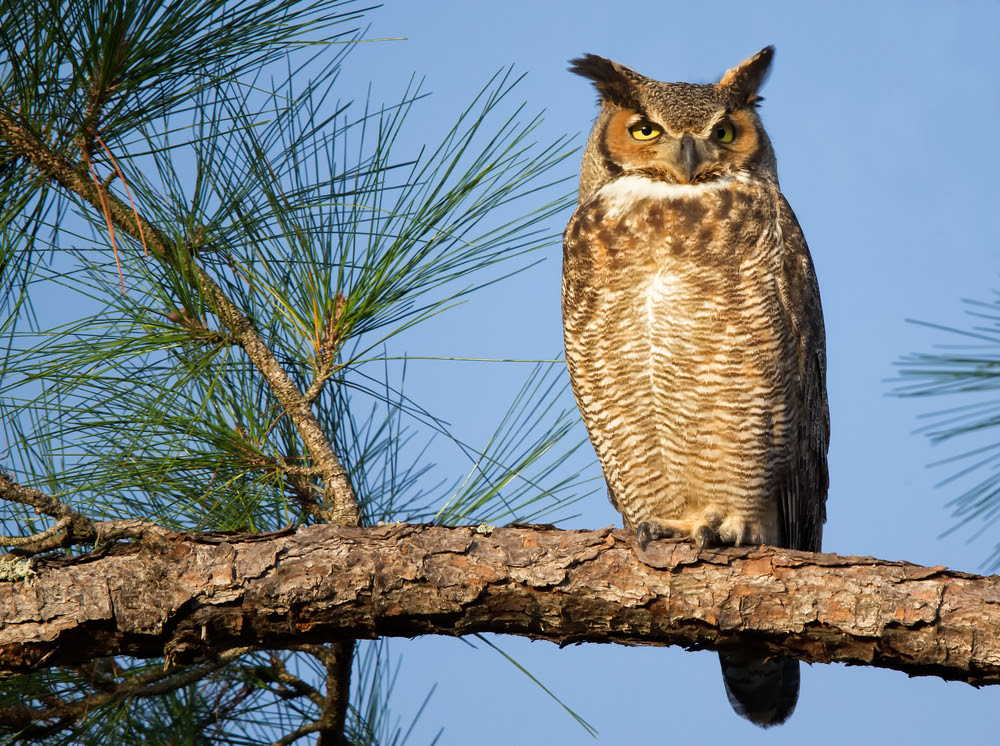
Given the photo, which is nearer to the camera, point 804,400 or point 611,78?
point 804,400

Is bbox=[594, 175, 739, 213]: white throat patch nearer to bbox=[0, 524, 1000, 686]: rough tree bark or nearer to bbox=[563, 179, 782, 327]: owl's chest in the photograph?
bbox=[563, 179, 782, 327]: owl's chest

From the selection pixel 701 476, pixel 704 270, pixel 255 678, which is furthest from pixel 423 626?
pixel 704 270

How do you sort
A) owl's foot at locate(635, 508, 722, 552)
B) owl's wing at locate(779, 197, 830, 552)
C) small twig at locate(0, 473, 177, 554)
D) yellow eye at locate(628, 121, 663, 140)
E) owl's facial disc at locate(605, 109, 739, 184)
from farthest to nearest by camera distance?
yellow eye at locate(628, 121, 663, 140) < owl's facial disc at locate(605, 109, 739, 184) < owl's wing at locate(779, 197, 830, 552) < owl's foot at locate(635, 508, 722, 552) < small twig at locate(0, 473, 177, 554)

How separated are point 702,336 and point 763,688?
3.13ft

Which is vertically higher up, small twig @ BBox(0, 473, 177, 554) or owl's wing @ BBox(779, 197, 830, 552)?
owl's wing @ BBox(779, 197, 830, 552)

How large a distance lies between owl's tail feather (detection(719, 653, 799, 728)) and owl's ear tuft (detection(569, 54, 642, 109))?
1486 millimetres

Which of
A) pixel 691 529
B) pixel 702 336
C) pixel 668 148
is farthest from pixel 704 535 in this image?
pixel 668 148

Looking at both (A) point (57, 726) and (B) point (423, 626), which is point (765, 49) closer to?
(B) point (423, 626)

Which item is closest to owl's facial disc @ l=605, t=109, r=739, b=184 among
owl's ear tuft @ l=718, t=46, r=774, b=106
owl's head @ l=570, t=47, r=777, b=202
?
owl's head @ l=570, t=47, r=777, b=202

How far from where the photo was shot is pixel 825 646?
1738 millimetres

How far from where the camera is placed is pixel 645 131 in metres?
2.58

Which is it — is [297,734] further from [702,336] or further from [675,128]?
[675,128]

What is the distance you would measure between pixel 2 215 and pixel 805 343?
1.80 metres

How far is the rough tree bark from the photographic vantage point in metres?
1.66
